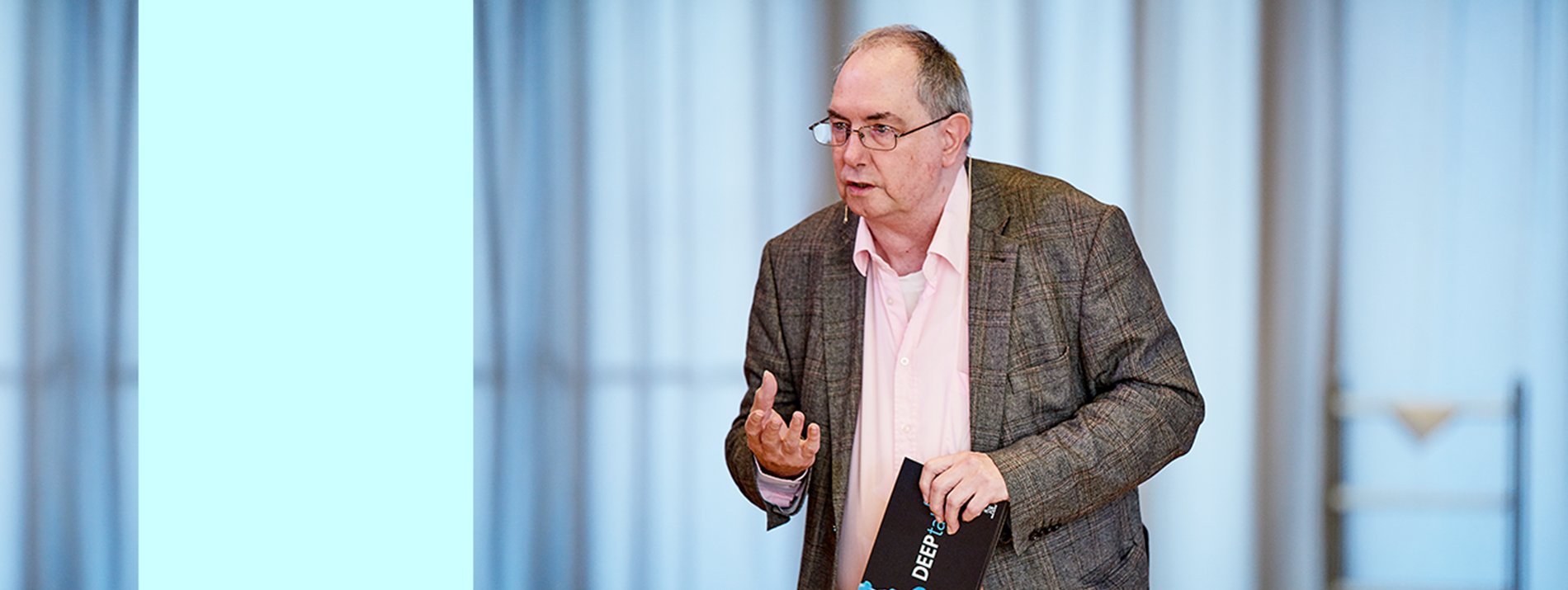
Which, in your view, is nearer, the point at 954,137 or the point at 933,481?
the point at 933,481

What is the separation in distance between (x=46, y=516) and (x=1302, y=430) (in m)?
3.45

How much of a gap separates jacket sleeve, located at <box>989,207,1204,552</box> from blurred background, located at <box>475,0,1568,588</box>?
212cm

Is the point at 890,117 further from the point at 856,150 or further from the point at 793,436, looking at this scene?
the point at 793,436

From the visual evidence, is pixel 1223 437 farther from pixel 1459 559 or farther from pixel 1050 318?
pixel 1050 318

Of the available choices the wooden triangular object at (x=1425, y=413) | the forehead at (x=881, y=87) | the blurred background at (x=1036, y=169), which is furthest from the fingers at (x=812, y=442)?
the wooden triangular object at (x=1425, y=413)

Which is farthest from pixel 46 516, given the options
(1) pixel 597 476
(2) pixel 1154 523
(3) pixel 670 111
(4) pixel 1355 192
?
(4) pixel 1355 192

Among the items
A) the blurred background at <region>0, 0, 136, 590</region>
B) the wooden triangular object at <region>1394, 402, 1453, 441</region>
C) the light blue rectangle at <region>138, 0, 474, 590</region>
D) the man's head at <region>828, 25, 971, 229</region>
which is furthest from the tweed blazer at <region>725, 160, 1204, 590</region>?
the blurred background at <region>0, 0, 136, 590</region>

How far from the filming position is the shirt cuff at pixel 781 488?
5.52 ft

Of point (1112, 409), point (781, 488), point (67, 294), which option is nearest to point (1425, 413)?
point (1112, 409)

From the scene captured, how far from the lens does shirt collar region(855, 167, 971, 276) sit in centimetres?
166

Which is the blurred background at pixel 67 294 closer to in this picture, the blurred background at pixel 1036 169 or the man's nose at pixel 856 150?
the blurred background at pixel 1036 169

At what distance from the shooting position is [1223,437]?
370 centimetres

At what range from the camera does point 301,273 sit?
0.93 m

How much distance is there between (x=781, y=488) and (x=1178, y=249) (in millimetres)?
2290
